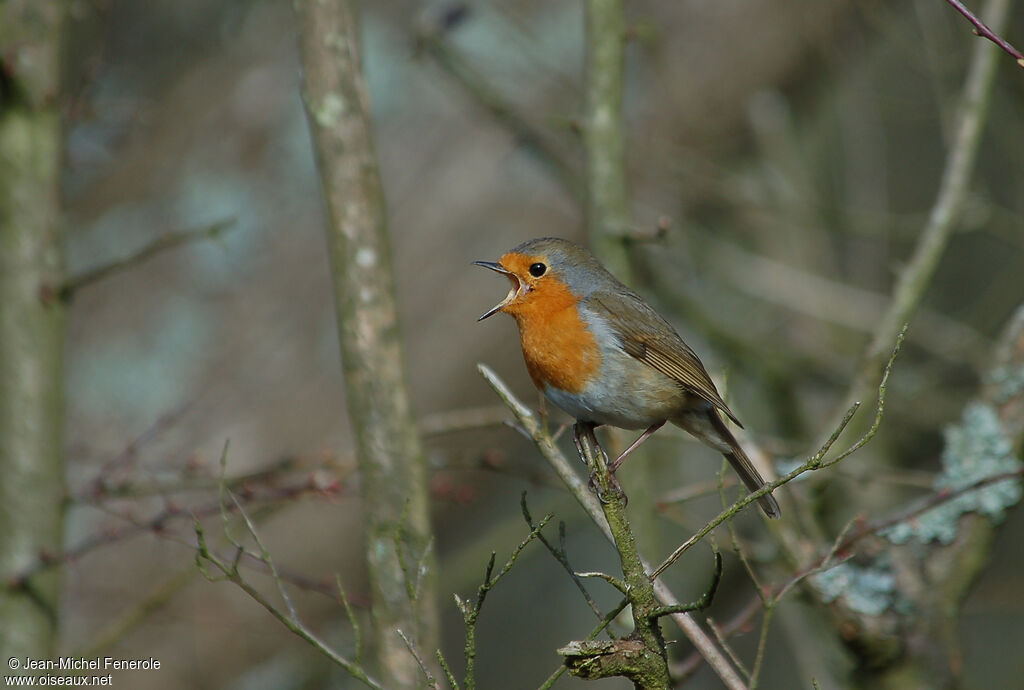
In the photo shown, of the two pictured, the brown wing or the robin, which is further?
the brown wing

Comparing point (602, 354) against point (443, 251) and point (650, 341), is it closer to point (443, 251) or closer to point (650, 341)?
point (650, 341)

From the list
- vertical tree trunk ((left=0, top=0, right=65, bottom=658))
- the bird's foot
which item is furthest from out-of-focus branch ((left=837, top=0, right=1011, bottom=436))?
vertical tree trunk ((left=0, top=0, right=65, bottom=658))

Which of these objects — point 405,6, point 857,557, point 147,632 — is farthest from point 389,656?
point 405,6

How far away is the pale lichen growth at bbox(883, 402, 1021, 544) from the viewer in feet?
10.0

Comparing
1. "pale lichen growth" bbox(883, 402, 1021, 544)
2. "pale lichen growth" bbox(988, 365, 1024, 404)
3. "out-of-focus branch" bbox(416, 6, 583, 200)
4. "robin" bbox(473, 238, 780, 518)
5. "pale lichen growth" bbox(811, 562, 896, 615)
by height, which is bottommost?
"pale lichen growth" bbox(811, 562, 896, 615)

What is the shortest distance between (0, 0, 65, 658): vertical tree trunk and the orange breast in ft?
5.18

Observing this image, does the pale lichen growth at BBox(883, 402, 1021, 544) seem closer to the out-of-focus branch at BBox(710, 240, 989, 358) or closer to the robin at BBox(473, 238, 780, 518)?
the robin at BBox(473, 238, 780, 518)

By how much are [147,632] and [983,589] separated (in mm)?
4310

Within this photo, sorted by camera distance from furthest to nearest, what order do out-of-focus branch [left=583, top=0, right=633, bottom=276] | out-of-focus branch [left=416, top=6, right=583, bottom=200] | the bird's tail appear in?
out-of-focus branch [left=416, top=6, right=583, bottom=200] → out-of-focus branch [left=583, top=0, right=633, bottom=276] → the bird's tail

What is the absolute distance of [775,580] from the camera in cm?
399

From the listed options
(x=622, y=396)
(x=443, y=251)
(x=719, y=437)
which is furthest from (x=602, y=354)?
(x=443, y=251)

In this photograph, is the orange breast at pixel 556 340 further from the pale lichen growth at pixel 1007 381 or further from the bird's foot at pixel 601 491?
the pale lichen growth at pixel 1007 381

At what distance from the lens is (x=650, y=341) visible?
3473 millimetres

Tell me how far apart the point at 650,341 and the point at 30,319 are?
2.08 metres
